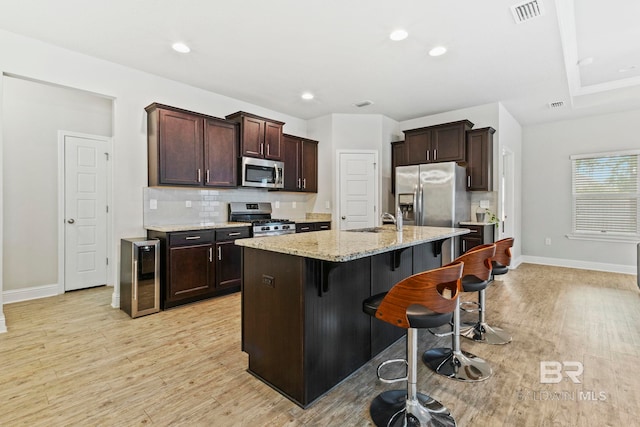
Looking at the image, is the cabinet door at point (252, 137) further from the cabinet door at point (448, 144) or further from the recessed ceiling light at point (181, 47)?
the cabinet door at point (448, 144)

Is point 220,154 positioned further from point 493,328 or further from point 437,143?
point 493,328

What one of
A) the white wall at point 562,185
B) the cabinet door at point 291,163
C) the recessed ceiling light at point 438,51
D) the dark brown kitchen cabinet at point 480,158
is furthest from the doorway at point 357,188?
the white wall at point 562,185

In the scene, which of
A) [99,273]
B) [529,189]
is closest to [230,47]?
[99,273]

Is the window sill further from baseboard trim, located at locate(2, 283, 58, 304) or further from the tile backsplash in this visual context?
baseboard trim, located at locate(2, 283, 58, 304)

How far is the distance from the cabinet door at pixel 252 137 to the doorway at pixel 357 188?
5.00 feet

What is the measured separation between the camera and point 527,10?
103 inches

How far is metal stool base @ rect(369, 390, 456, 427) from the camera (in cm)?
162

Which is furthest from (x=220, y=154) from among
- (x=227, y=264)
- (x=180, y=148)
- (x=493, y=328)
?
(x=493, y=328)

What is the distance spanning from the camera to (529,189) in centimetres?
638

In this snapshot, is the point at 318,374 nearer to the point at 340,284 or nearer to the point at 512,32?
the point at 340,284

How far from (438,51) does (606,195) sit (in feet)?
15.5

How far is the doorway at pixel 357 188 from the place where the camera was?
18.2 feet

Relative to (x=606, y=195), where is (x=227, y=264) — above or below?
below

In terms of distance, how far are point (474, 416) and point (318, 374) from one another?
2.95ft
